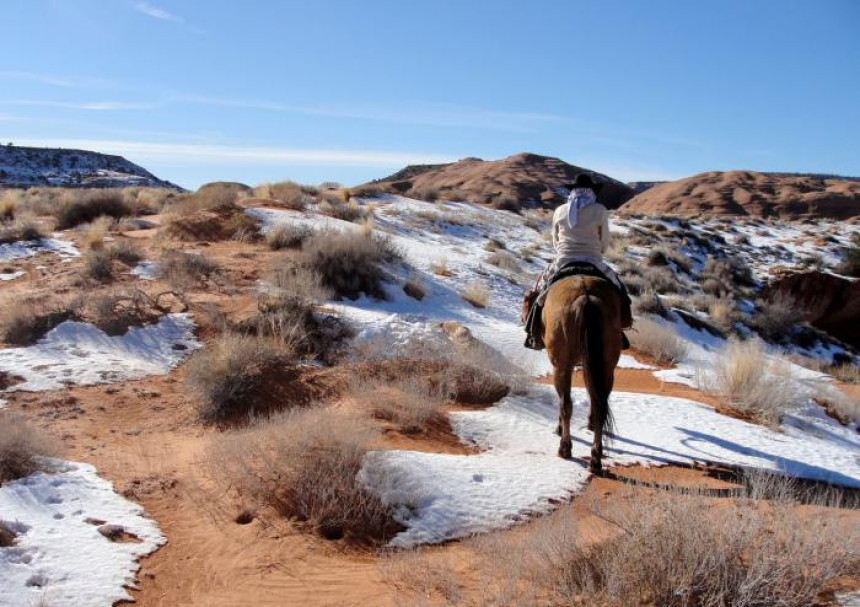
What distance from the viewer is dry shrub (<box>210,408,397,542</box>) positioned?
4961mm

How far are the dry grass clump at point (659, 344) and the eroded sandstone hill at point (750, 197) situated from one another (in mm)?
35185

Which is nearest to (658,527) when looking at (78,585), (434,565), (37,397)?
(434,565)

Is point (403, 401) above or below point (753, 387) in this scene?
below

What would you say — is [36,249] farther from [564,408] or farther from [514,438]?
[564,408]

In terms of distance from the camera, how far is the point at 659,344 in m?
13.6

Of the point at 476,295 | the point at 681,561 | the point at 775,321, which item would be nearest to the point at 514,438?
the point at 681,561

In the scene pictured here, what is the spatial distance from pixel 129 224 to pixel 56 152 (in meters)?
61.4

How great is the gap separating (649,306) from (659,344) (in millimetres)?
4642

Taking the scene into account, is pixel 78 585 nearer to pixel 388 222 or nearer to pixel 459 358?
pixel 459 358

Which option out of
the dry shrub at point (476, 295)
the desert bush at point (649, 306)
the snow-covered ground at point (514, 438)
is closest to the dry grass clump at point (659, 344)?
the snow-covered ground at point (514, 438)

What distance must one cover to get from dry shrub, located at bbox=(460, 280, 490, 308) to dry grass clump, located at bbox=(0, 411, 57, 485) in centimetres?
1036

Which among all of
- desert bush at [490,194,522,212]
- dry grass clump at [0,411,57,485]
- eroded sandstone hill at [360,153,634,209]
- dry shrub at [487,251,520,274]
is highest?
eroded sandstone hill at [360,153,634,209]

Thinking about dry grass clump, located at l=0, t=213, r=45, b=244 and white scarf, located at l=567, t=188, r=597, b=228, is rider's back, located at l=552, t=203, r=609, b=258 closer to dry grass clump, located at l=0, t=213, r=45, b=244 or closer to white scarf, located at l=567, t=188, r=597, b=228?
white scarf, located at l=567, t=188, r=597, b=228

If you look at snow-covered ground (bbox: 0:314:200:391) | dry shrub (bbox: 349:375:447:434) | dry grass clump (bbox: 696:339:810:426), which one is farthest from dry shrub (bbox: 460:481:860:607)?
snow-covered ground (bbox: 0:314:200:391)
